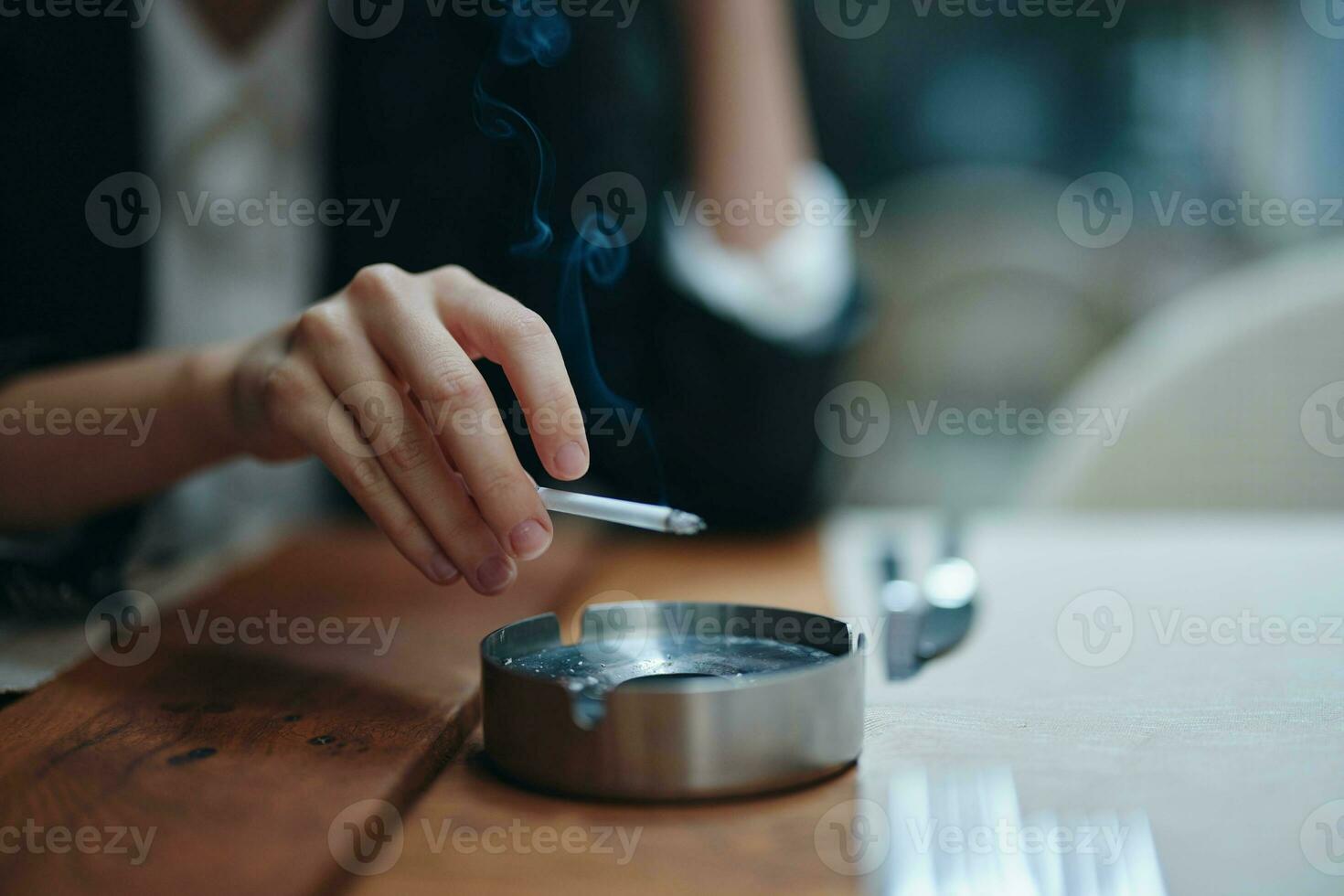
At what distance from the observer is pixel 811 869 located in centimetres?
42

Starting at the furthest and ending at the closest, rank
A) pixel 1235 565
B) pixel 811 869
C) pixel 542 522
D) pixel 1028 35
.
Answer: pixel 1028 35 → pixel 1235 565 → pixel 542 522 → pixel 811 869

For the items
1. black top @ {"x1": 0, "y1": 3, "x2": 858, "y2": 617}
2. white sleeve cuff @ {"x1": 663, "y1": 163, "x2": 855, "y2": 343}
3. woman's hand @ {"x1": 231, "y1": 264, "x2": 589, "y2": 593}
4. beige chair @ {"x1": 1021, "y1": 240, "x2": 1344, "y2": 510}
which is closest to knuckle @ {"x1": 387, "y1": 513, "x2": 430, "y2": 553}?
woman's hand @ {"x1": 231, "y1": 264, "x2": 589, "y2": 593}

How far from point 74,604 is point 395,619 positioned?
10.6 inches

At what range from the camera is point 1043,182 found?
423 cm

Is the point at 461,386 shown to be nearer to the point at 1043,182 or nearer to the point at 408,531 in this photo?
the point at 408,531

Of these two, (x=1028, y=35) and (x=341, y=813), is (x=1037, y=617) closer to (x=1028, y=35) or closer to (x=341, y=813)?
(x=341, y=813)

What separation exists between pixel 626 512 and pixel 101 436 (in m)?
0.61

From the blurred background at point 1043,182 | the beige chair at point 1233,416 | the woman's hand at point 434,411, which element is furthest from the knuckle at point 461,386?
the blurred background at point 1043,182

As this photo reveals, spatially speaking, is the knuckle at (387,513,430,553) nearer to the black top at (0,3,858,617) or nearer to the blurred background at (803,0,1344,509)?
the black top at (0,3,858,617)

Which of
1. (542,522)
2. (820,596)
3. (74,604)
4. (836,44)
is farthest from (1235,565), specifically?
(836,44)

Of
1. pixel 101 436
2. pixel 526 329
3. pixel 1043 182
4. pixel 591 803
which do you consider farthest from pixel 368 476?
pixel 1043 182

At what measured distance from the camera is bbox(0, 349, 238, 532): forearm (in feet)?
2.89

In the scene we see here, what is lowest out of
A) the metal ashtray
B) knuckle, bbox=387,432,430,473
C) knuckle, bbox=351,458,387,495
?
the metal ashtray

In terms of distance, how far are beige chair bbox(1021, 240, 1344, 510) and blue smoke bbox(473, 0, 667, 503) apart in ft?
2.13
